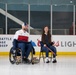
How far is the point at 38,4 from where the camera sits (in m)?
14.2

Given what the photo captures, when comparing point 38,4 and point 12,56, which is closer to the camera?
point 12,56

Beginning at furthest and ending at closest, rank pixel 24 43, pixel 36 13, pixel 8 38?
pixel 36 13 → pixel 8 38 → pixel 24 43

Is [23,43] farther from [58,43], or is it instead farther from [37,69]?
[58,43]

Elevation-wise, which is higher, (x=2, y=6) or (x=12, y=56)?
(x=2, y=6)

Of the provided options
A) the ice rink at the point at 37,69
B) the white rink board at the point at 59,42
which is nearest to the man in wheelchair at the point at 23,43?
the ice rink at the point at 37,69

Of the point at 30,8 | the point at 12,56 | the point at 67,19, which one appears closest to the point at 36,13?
the point at 30,8

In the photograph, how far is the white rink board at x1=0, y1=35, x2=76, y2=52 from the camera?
1246 centimetres

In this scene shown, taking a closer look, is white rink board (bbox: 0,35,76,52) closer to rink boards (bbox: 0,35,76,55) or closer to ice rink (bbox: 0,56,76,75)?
rink boards (bbox: 0,35,76,55)

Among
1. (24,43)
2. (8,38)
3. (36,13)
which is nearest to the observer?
(24,43)

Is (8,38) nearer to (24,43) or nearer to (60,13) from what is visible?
(60,13)

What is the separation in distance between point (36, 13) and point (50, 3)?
0.97 m

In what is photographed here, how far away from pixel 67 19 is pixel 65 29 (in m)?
0.47

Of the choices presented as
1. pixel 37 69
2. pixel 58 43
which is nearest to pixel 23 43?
pixel 37 69

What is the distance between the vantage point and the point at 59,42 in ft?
41.7
